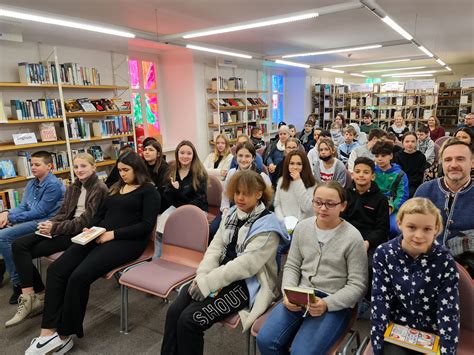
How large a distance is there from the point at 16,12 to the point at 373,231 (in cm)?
415

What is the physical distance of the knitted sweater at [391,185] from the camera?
10.2ft

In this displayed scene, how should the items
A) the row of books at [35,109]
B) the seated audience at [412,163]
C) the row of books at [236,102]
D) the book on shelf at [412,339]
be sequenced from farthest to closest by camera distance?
1. the row of books at [236,102]
2. the row of books at [35,109]
3. the seated audience at [412,163]
4. the book on shelf at [412,339]

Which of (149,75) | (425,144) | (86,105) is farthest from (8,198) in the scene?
(425,144)

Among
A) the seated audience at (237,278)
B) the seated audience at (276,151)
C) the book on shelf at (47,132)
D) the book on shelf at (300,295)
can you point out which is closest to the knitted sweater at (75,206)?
the seated audience at (237,278)

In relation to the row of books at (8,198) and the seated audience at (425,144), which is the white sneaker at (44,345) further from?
the seated audience at (425,144)

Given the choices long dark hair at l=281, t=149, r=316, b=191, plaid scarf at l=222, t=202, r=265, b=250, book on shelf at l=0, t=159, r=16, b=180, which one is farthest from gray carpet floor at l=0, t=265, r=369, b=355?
book on shelf at l=0, t=159, r=16, b=180

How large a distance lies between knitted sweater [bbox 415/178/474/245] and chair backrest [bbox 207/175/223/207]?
6.80 ft

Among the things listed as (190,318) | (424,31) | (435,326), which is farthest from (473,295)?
(424,31)

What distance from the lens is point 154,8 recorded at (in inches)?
192

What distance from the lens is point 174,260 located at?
8.50ft

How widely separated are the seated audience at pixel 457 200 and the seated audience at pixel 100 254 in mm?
2157

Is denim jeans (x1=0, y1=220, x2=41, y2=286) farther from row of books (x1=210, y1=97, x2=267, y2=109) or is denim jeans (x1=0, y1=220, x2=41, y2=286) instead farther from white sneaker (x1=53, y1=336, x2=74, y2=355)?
row of books (x1=210, y1=97, x2=267, y2=109)

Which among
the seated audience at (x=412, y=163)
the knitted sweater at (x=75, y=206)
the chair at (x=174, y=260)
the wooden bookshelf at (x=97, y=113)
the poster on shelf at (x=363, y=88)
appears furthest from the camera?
the poster on shelf at (x=363, y=88)

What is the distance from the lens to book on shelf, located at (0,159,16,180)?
4617 mm
